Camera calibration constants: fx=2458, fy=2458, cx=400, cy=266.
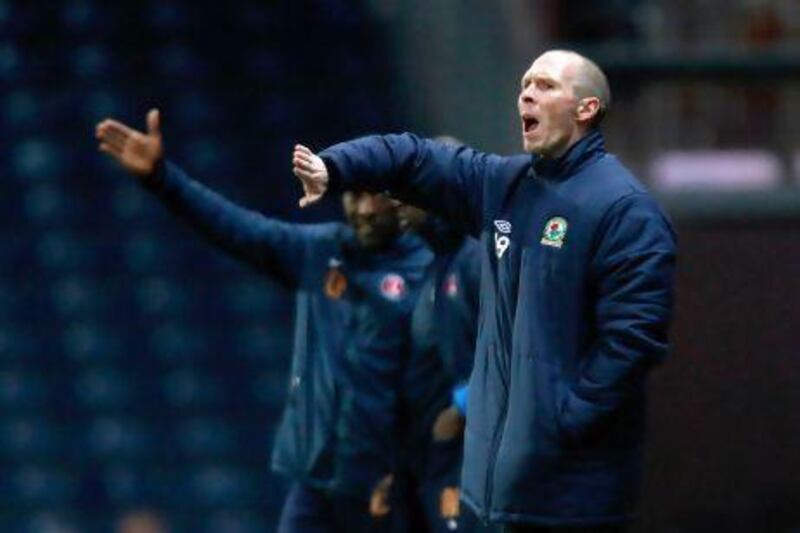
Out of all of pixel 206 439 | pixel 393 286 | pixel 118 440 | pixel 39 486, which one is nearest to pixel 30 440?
pixel 39 486

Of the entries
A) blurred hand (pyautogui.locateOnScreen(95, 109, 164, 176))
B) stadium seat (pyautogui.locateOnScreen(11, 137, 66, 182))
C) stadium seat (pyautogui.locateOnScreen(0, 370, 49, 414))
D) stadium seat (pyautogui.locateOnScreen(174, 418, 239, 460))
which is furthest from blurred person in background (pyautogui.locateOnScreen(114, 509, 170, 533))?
blurred hand (pyautogui.locateOnScreen(95, 109, 164, 176))

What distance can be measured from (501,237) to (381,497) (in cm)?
175

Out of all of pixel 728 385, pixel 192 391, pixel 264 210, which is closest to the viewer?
pixel 728 385

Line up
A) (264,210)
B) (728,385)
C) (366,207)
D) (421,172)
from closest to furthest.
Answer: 1. (421,172)
2. (366,207)
3. (728,385)
4. (264,210)

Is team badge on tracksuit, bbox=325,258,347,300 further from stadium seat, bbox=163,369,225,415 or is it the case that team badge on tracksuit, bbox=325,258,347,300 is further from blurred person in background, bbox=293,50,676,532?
stadium seat, bbox=163,369,225,415

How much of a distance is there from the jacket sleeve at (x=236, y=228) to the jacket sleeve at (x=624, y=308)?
72.1 inches

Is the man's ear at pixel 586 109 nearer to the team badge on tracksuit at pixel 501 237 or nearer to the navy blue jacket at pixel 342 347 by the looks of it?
the team badge on tracksuit at pixel 501 237

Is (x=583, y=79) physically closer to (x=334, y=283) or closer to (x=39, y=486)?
(x=334, y=283)

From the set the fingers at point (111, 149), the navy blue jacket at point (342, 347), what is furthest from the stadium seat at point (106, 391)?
the fingers at point (111, 149)

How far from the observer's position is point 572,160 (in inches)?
222

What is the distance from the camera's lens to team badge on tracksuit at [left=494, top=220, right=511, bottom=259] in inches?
224

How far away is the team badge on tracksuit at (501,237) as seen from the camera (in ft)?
18.6

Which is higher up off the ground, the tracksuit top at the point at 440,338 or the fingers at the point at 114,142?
the fingers at the point at 114,142

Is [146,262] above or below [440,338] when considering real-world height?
above
